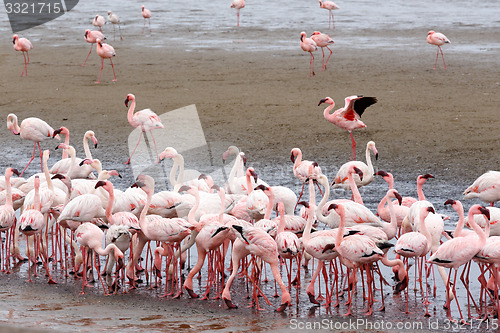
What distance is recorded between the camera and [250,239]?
20.5 feet

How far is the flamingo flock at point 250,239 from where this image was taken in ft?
20.3

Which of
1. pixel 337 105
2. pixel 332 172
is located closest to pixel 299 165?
pixel 332 172

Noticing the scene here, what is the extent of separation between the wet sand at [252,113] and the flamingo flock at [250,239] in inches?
9.4

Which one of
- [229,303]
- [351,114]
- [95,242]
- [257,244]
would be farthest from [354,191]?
[351,114]

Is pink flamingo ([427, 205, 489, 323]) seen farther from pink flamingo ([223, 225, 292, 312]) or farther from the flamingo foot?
the flamingo foot

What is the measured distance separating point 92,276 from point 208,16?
19.6 metres

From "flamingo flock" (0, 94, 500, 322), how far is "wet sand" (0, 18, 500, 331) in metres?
0.24

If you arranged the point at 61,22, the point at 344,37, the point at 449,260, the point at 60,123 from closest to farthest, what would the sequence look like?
the point at 449,260, the point at 60,123, the point at 344,37, the point at 61,22

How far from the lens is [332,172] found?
10180 millimetres

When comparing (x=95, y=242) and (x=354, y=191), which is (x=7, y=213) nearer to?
(x=95, y=242)

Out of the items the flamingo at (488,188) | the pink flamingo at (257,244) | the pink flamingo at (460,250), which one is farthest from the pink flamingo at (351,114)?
the pink flamingo at (460,250)

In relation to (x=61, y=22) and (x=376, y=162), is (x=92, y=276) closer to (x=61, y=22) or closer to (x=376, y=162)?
(x=376, y=162)

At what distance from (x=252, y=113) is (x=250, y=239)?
277 inches

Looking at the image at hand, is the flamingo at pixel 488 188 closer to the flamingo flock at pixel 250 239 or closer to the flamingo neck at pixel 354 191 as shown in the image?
the flamingo flock at pixel 250 239
